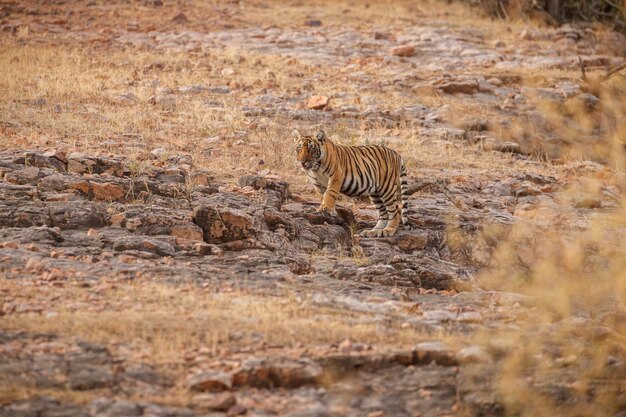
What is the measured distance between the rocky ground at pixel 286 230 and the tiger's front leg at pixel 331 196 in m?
0.21

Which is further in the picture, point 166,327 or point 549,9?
point 549,9

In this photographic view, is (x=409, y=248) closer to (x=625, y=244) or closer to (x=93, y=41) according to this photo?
(x=625, y=244)

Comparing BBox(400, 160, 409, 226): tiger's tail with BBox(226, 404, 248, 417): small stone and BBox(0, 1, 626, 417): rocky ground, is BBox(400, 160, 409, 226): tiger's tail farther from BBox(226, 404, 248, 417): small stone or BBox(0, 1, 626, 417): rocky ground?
BBox(226, 404, 248, 417): small stone

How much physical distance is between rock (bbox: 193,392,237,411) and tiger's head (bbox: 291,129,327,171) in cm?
546

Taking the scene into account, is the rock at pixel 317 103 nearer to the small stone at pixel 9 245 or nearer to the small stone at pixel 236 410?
the small stone at pixel 9 245

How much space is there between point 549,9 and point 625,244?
16.7m

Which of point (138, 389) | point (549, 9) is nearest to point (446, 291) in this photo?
point (138, 389)

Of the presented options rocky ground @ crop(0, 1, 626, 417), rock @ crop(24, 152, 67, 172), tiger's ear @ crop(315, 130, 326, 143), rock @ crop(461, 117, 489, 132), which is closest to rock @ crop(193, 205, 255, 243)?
rocky ground @ crop(0, 1, 626, 417)

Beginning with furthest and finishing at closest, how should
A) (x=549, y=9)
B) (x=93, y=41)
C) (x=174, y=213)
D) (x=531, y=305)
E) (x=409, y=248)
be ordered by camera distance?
(x=549, y=9) → (x=93, y=41) → (x=409, y=248) → (x=174, y=213) → (x=531, y=305)

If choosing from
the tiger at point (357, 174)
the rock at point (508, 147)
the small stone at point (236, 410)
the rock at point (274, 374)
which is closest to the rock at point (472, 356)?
the rock at point (274, 374)

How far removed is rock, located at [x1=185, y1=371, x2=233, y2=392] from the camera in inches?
294

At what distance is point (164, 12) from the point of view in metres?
26.6

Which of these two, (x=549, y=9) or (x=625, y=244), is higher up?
(x=549, y=9)

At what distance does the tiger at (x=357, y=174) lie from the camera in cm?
1251
